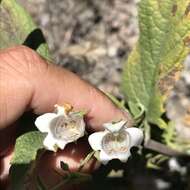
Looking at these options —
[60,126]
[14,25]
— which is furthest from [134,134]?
[14,25]

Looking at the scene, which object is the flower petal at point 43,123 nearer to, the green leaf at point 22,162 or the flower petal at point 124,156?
the green leaf at point 22,162

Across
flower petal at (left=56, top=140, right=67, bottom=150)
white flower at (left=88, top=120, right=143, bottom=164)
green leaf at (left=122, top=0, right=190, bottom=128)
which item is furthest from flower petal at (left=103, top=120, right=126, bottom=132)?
green leaf at (left=122, top=0, right=190, bottom=128)

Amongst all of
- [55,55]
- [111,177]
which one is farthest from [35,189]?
[55,55]

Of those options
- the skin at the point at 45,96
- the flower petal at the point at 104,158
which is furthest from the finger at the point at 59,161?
the flower petal at the point at 104,158

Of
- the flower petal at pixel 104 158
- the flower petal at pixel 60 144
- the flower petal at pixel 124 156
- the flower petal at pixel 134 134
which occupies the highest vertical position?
the flower petal at pixel 134 134

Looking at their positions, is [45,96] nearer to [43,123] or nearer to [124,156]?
[43,123]

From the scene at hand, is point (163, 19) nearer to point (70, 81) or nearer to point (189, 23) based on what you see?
point (189, 23)

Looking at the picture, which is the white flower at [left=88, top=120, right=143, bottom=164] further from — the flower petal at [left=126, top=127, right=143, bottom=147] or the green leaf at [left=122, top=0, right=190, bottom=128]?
the green leaf at [left=122, top=0, right=190, bottom=128]
